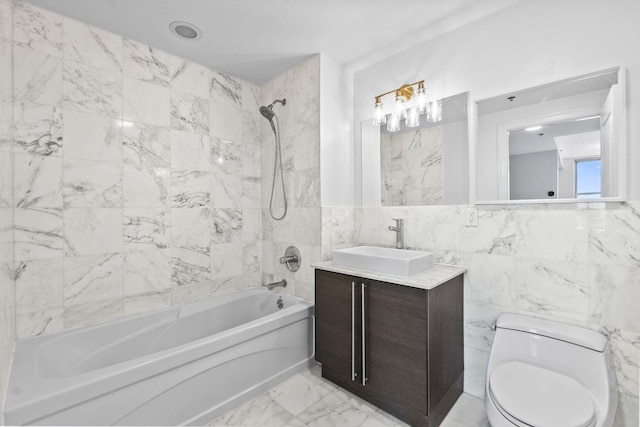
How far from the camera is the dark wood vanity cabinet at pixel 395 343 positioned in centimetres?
153

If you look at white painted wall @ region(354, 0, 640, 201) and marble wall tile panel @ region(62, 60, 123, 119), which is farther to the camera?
marble wall tile panel @ region(62, 60, 123, 119)

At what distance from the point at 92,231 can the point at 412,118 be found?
2381 mm

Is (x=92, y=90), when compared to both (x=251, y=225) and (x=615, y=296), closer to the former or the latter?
(x=251, y=225)

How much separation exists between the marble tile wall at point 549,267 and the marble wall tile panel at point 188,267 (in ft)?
5.69

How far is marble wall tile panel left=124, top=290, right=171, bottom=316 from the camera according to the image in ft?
6.67

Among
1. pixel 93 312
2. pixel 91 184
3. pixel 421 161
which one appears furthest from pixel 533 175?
pixel 93 312

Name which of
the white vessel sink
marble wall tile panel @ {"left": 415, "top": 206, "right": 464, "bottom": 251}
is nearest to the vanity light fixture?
marble wall tile panel @ {"left": 415, "top": 206, "right": 464, "bottom": 251}

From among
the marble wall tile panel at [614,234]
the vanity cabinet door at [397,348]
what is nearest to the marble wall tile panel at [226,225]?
the vanity cabinet door at [397,348]

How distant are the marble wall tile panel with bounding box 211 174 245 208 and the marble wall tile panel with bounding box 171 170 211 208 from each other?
0.06 meters

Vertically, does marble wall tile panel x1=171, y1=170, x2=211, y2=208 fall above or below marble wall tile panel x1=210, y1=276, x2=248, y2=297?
above

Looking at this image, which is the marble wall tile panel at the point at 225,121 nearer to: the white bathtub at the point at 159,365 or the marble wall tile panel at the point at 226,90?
the marble wall tile panel at the point at 226,90

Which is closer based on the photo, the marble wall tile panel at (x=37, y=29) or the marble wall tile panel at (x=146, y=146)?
the marble wall tile panel at (x=37, y=29)

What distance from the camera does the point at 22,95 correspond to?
5.45 feet

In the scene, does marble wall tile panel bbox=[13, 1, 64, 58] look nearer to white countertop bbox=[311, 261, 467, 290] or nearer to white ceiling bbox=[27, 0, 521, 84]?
white ceiling bbox=[27, 0, 521, 84]
